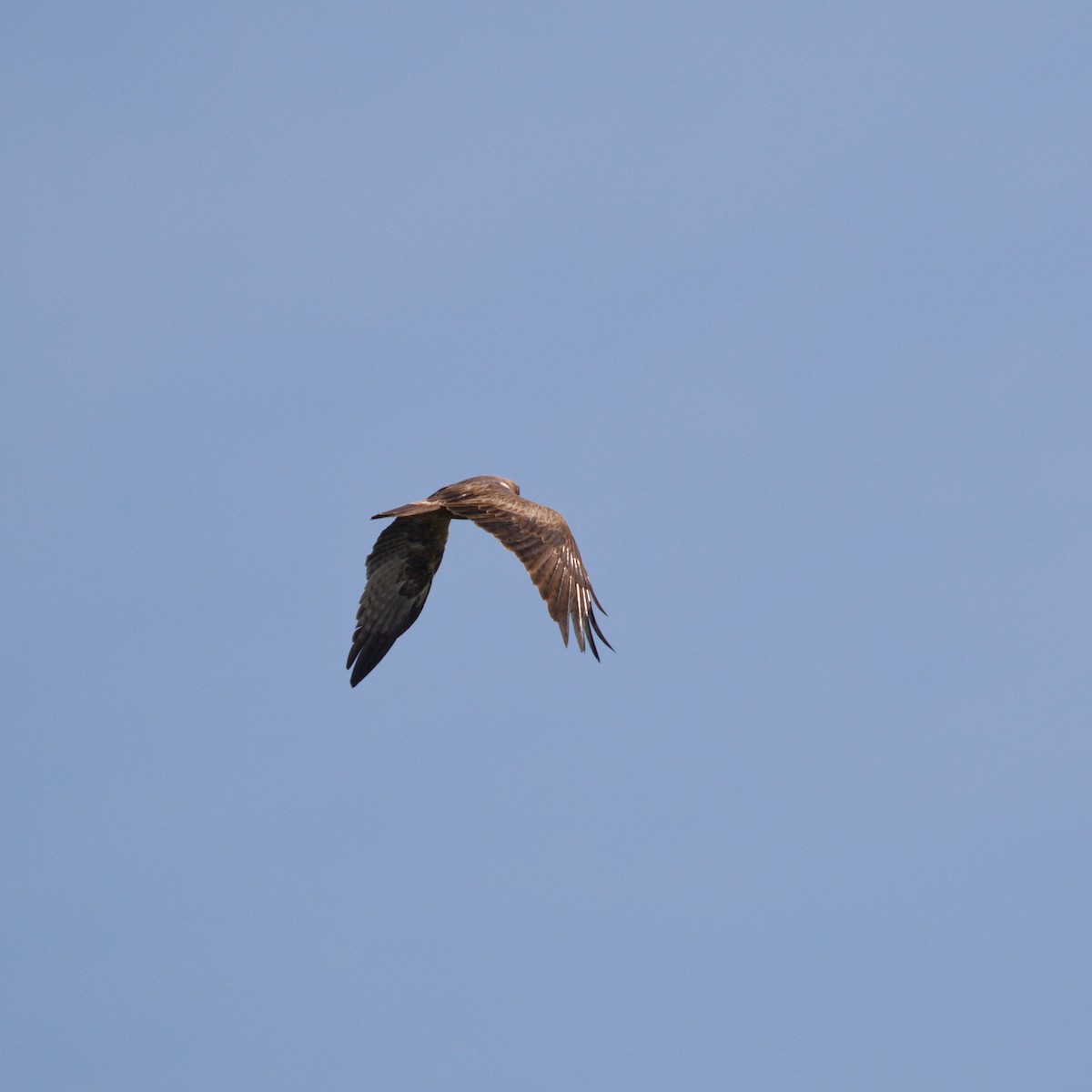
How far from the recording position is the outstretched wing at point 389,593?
25.2 meters

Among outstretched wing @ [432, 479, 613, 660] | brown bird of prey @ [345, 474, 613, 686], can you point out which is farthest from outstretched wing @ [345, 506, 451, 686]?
outstretched wing @ [432, 479, 613, 660]

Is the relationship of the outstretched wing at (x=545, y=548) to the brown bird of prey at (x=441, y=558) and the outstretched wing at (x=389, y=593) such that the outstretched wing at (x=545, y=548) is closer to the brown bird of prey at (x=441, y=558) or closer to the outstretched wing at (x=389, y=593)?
the brown bird of prey at (x=441, y=558)

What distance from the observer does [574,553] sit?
21.8 m

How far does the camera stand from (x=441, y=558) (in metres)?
25.3

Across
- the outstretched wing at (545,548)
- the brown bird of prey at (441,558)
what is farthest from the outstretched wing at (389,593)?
the outstretched wing at (545,548)

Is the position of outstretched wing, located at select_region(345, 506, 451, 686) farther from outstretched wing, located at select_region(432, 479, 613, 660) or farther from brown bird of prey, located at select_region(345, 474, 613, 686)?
outstretched wing, located at select_region(432, 479, 613, 660)

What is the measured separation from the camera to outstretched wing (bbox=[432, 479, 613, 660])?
825 inches

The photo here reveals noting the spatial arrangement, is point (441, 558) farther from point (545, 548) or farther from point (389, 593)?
point (545, 548)

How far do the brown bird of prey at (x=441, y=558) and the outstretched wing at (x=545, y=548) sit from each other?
0.03 feet

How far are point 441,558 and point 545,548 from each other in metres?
3.90

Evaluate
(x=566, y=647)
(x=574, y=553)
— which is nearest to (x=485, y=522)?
(x=574, y=553)

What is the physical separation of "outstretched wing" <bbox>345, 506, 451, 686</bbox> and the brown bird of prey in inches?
0.5

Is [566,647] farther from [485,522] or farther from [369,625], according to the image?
[369,625]

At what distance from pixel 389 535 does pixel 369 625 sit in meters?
1.27
